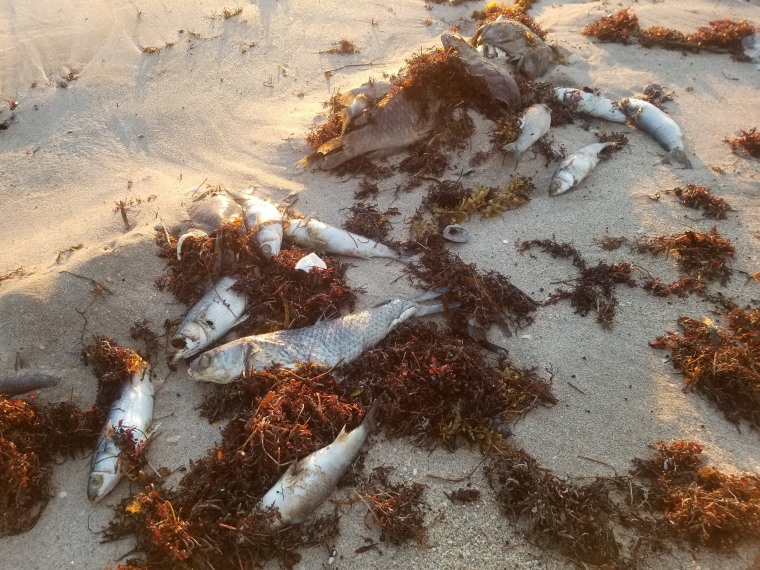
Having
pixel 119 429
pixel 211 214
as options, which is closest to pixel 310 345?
pixel 119 429

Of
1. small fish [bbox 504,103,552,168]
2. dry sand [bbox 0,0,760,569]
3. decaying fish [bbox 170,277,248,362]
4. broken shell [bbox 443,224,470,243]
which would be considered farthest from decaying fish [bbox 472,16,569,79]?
decaying fish [bbox 170,277,248,362]

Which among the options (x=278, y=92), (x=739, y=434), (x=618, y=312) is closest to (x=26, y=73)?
(x=278, y=92)

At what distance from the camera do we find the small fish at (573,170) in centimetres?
523

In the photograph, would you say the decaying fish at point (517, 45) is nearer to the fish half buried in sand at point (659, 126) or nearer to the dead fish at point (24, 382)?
the fish half buried in sand at point (659, 126)

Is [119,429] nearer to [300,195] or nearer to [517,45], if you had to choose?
[300,195]

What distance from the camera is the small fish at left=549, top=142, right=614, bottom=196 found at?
17.1ft

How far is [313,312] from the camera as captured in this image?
4129mm

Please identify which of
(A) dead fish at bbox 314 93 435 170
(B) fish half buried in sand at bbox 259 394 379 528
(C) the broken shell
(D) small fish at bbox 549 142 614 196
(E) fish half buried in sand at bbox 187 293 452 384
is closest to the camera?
(B) fish half buried in sand at bbox 259 394 379 528

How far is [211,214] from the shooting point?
15.8 feet

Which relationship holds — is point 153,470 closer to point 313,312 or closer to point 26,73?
point 313,312

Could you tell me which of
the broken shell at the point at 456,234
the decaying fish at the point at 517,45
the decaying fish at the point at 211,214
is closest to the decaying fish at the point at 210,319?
the decaying fish at the point at 211,214

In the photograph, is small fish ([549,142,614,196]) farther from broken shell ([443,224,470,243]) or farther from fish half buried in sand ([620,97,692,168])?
broken shell ([443,224,470,243])

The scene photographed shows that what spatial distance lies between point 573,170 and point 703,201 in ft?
4.52

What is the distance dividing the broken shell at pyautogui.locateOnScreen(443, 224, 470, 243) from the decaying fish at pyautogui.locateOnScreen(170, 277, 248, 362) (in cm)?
214
